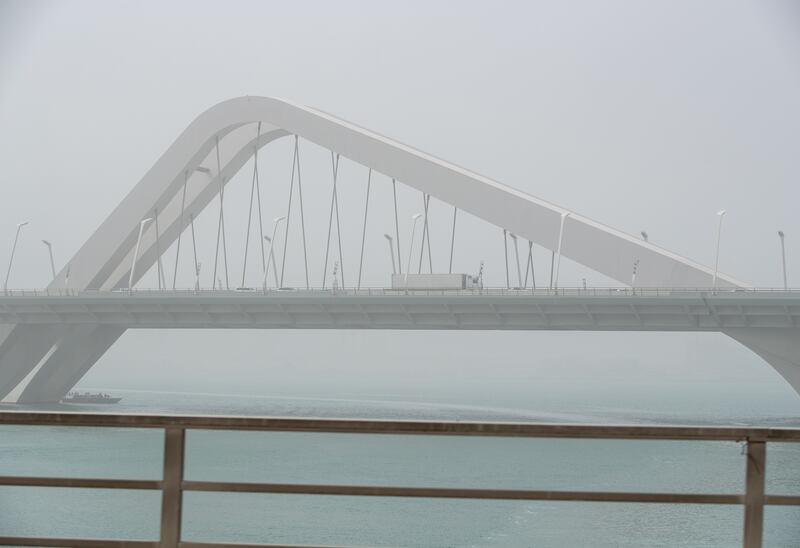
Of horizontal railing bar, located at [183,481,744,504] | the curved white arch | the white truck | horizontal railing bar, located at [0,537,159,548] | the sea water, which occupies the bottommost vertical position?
the sea water

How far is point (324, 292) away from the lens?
39312mm

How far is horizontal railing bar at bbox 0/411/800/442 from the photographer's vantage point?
338cm

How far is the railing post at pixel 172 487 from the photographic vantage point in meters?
3.53

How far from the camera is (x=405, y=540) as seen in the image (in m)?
17.2

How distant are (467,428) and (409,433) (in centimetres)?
18

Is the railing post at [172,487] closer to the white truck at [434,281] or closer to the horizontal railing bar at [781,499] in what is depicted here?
the horizontal railing bar at [781,499]

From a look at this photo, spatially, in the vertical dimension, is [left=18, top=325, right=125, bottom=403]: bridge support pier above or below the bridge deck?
below

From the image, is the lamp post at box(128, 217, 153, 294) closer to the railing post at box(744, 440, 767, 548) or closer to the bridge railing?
the bridge railing

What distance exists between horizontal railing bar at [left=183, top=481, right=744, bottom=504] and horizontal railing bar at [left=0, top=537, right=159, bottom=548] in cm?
23

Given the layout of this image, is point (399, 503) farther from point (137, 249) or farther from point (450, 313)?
point (137, 249)

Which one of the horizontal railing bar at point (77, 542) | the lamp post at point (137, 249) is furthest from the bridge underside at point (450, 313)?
the horizontal railing bar at point (77, 542)

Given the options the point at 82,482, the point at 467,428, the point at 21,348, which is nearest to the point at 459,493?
the point at 467,428

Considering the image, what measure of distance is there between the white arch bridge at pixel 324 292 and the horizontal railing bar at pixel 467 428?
108 ft

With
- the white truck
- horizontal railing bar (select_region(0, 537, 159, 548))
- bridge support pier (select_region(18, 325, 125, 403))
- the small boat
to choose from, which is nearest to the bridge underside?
the white truck
